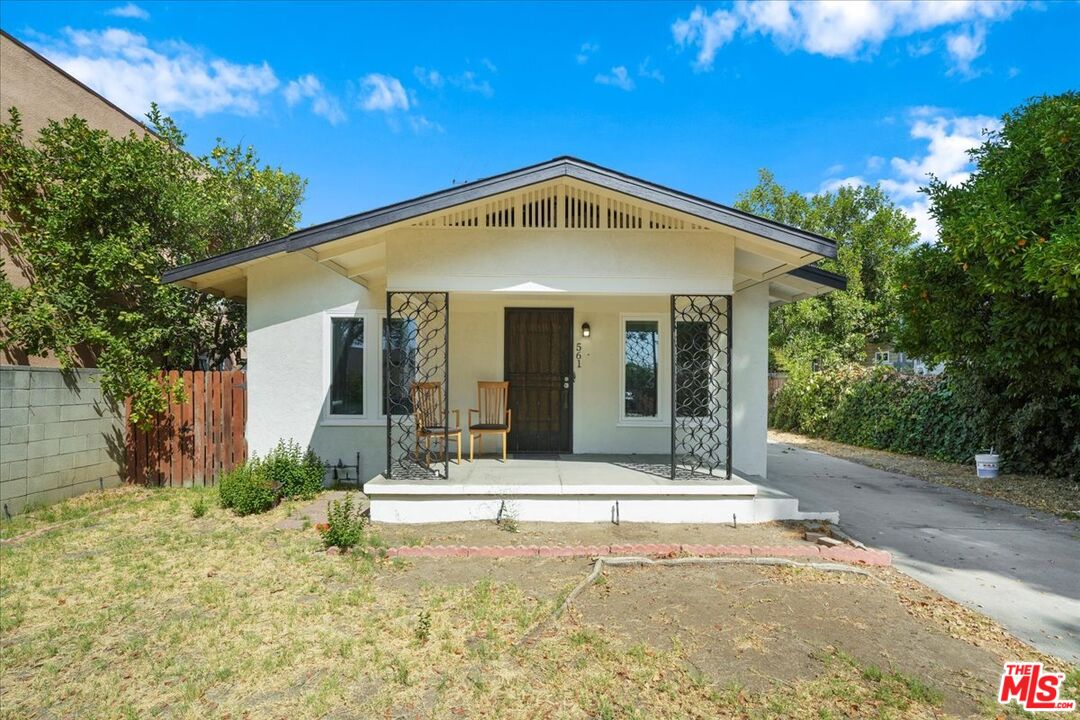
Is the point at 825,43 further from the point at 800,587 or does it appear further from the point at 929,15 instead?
the point at 800,587

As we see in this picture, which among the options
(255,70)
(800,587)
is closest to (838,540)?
(800,587)

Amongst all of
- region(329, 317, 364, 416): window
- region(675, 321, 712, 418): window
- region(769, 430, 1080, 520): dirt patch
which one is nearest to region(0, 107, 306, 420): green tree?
region(329, 317, 364, 416): window

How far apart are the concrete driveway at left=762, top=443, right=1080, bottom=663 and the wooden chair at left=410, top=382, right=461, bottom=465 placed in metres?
4.59

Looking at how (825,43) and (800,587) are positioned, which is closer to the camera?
(800,587)

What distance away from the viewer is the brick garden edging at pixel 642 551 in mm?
4809

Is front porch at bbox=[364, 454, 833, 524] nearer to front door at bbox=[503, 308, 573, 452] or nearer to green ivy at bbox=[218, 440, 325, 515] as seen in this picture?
green ivy at bbox=[218, 440, 325, 515]

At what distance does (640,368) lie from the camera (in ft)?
26.7

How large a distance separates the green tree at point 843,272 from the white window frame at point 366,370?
43.4 ft

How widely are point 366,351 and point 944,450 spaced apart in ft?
36.0

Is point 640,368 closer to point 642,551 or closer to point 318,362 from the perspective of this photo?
point 642,551

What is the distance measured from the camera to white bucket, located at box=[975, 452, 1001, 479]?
29.0 ft

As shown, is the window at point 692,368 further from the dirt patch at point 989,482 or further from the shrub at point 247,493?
the shrub at point 247,493

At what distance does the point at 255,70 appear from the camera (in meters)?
12.1

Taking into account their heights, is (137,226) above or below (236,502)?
above
